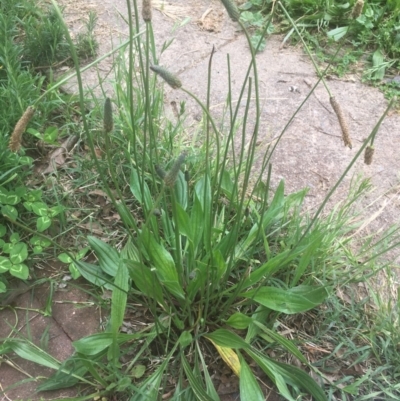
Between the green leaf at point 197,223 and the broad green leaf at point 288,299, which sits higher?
the green leaf at point 197,223

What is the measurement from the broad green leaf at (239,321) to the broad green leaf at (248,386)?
4.5 inches

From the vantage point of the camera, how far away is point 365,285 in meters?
1.88

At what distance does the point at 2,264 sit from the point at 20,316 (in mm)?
185

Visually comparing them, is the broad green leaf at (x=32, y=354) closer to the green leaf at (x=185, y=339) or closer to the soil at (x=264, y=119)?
the soil at (x=264, y=119)

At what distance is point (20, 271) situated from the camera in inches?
68.8

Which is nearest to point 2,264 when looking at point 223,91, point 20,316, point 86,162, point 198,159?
point 20,316

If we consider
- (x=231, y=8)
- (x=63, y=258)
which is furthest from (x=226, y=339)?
(x=231, y=8)

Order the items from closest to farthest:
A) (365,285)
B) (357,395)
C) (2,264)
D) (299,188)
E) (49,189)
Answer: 1. (357,395)
2. (2,264)
3. (365,285)
4. (49,189)
5. (299,188)

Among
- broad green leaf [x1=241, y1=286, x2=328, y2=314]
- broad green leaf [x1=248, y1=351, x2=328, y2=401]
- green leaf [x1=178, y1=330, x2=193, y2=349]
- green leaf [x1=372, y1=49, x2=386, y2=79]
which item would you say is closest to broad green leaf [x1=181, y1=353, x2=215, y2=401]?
green leaf [x1=178, y1=330, x2=193, y2=349]

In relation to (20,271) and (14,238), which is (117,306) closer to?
(20,271)

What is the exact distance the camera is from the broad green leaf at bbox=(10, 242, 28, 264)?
177cm

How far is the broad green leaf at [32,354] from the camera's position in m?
1.58

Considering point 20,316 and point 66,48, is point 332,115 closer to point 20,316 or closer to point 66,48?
point 66,48

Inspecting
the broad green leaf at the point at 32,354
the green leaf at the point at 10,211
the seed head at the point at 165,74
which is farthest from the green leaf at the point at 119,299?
the seed head at the point at 165,74
